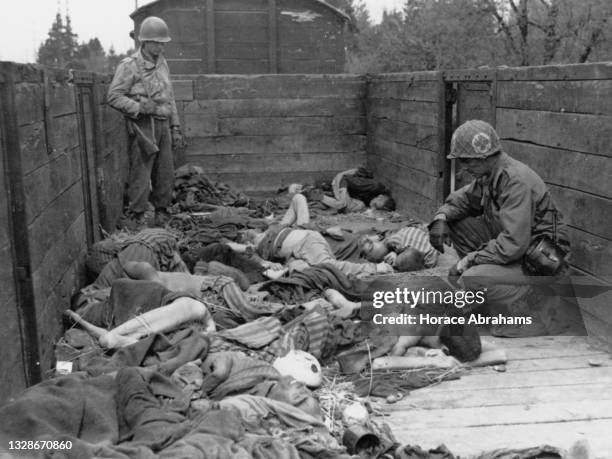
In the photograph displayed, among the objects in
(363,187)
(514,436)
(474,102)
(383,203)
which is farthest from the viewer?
(363,187)

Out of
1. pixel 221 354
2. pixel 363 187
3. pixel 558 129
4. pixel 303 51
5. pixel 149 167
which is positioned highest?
pixel 303 51

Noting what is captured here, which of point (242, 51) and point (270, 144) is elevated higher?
point (242, 51)

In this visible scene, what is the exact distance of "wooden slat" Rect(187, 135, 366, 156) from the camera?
11.6 meters

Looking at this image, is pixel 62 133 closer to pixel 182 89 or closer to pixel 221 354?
pixel 221 354

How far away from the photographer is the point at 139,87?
8.81m

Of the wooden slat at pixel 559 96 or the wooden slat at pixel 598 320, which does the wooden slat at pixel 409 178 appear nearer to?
the wooden slat at pixel 559 96

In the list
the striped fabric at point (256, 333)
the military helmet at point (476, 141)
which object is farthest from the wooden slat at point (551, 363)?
the military helmet at point (476, 141)

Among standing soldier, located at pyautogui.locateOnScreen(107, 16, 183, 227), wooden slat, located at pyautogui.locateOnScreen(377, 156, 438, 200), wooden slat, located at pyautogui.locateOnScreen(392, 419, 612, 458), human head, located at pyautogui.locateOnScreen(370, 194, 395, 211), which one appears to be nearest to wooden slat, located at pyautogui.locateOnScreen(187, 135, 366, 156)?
wooden slat, located at pyautogui.locateOnScreen(377, 156, 438, 200)

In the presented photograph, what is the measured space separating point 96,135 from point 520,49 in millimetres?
15762

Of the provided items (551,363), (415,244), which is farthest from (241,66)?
(551,363)

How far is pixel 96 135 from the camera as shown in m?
7.41

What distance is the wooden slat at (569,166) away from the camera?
16.6ft

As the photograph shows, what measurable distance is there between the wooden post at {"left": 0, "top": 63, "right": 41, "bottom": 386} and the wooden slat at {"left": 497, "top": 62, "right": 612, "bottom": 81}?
3.67 meters

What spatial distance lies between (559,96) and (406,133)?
14.2ft
